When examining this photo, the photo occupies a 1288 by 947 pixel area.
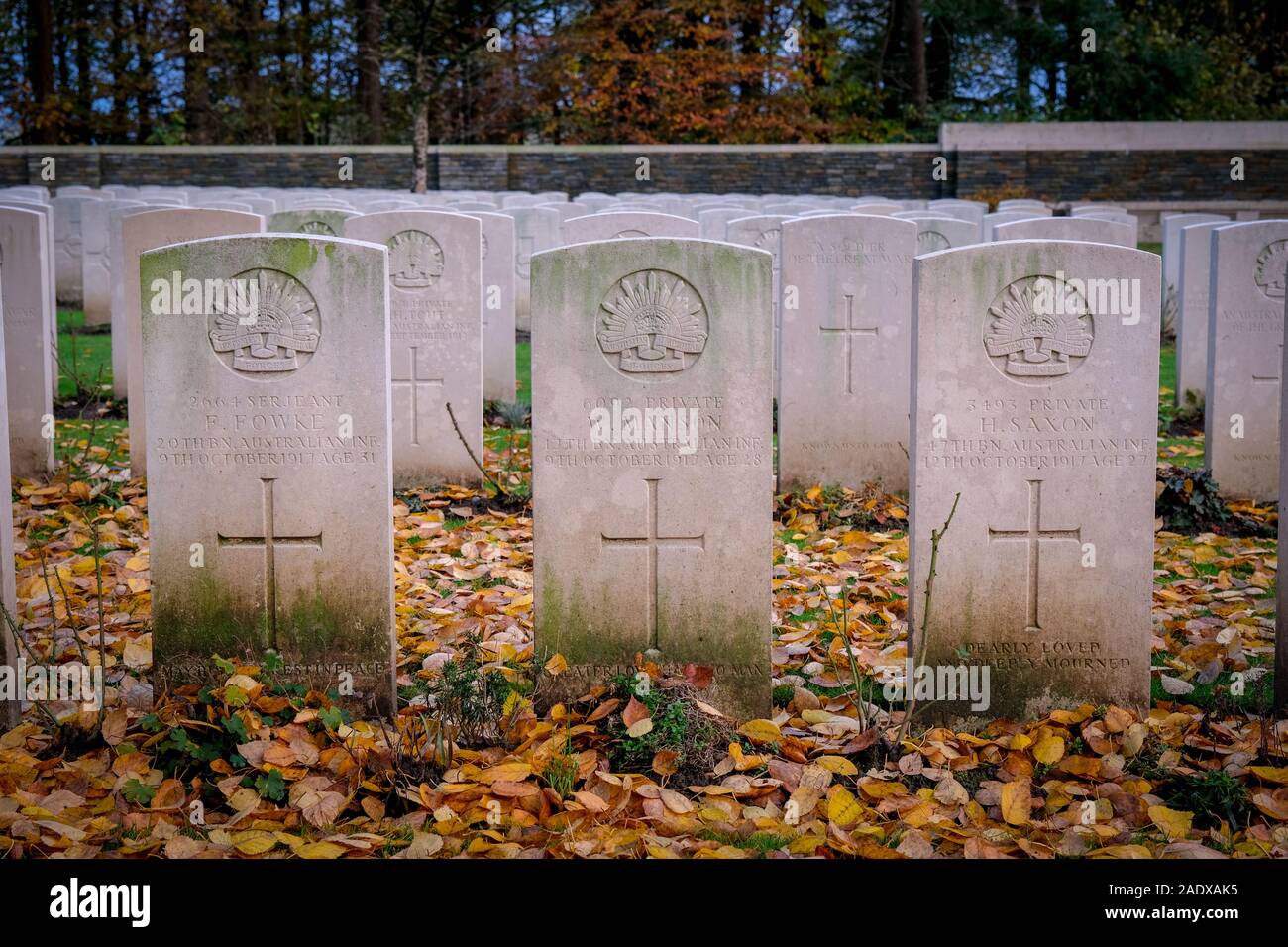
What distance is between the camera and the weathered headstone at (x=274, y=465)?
14.1 feet

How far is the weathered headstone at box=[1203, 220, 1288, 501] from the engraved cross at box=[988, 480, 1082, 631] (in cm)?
325

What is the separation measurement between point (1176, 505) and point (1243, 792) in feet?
11.4

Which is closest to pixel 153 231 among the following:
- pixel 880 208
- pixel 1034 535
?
pixel 1034 535

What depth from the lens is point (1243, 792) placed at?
3.70 meters

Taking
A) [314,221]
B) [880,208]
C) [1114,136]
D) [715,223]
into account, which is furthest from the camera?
[1114,136]

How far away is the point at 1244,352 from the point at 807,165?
719 inches

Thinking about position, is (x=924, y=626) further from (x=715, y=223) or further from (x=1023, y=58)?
(x=1023, y=58)

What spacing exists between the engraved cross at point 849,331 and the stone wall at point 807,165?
17.8 meters

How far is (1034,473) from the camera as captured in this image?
4426 mm

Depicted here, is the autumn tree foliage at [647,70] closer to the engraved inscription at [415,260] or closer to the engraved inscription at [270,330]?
the engraved inscription at [415,260]

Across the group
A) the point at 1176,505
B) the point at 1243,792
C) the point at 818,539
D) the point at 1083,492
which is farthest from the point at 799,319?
the point at 1243,792

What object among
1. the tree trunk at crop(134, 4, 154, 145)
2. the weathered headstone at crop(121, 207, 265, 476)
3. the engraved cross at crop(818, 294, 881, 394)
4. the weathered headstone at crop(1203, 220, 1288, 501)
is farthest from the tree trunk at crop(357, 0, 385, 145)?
the weathered headstone at crop(1203, 220, 1288, 501)

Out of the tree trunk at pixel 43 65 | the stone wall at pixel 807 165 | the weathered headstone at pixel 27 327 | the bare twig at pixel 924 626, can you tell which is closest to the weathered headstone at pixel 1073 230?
the bare twig at pixel 924 626

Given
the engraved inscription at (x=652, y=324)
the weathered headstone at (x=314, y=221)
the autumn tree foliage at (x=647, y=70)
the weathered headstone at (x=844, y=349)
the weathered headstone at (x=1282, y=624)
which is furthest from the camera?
the autumn tree foliage at (x=647, y=70)
